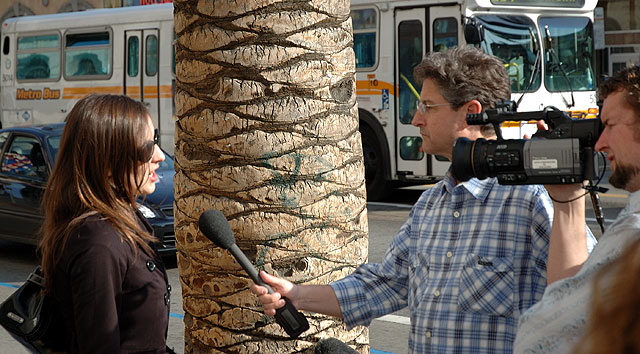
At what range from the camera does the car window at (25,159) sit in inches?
402

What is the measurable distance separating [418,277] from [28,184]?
8001 millimetres

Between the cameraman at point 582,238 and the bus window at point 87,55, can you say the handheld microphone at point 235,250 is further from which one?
the bus window at point 87,55

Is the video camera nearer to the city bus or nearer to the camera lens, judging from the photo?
the camera lens

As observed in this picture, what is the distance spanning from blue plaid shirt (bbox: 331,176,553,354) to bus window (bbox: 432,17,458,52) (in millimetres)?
10873

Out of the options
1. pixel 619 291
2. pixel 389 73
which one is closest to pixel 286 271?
pixel 619 291

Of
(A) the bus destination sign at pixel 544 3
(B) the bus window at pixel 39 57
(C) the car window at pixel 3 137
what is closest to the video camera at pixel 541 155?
(C) the car window at pixel 3 137

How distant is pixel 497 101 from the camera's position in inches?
115

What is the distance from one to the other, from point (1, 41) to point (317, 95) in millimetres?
19214

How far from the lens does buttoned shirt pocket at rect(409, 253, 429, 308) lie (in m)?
2.82

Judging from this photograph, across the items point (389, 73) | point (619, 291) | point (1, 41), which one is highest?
point (1, 41)

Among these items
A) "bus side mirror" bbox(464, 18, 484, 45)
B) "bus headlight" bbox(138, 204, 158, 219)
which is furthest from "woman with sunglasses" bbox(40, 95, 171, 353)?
"bus side mirror" bbox(464, 18, 484, 45)

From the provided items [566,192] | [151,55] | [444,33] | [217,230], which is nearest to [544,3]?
[444,33]

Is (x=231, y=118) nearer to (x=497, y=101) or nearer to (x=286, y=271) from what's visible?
(x=286, y=271)

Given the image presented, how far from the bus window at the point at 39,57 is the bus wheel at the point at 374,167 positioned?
24.5ft
